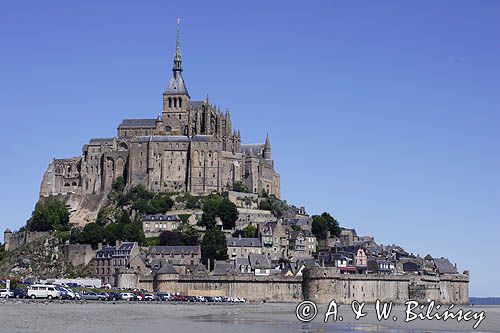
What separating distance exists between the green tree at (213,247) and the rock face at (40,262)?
13147 millimetres

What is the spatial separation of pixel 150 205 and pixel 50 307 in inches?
2571

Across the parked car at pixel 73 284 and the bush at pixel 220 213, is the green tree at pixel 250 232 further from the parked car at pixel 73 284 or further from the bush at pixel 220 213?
the parked car at pixel 73 284

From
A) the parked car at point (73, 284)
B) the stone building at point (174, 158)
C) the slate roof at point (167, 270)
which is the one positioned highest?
the stone building at point (174, 158)

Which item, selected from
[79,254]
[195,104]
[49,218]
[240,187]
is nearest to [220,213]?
[240,187]

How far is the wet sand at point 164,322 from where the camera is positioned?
138 ft

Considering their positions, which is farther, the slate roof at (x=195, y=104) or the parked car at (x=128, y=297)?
the slate roof at (x=195, y=104)

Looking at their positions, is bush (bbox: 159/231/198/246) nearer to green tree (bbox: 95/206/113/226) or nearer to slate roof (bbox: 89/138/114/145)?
green tree (bbox: 95/206/113/226)

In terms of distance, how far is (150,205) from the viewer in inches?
4668

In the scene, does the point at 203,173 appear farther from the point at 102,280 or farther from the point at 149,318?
the point at 149,318

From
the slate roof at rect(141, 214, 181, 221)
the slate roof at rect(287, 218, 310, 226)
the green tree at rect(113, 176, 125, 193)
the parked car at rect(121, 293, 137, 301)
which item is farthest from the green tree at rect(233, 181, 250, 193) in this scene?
the parked car at rect(121, 293, 137, 301)

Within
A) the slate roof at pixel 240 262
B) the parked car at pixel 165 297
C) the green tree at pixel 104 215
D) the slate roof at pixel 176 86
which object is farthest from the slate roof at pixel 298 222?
the parked car at pixel 165 297

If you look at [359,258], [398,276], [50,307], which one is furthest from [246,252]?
[50,307]

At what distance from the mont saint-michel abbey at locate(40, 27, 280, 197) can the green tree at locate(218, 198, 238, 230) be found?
26.6 feet

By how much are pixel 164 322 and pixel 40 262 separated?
199 feet
